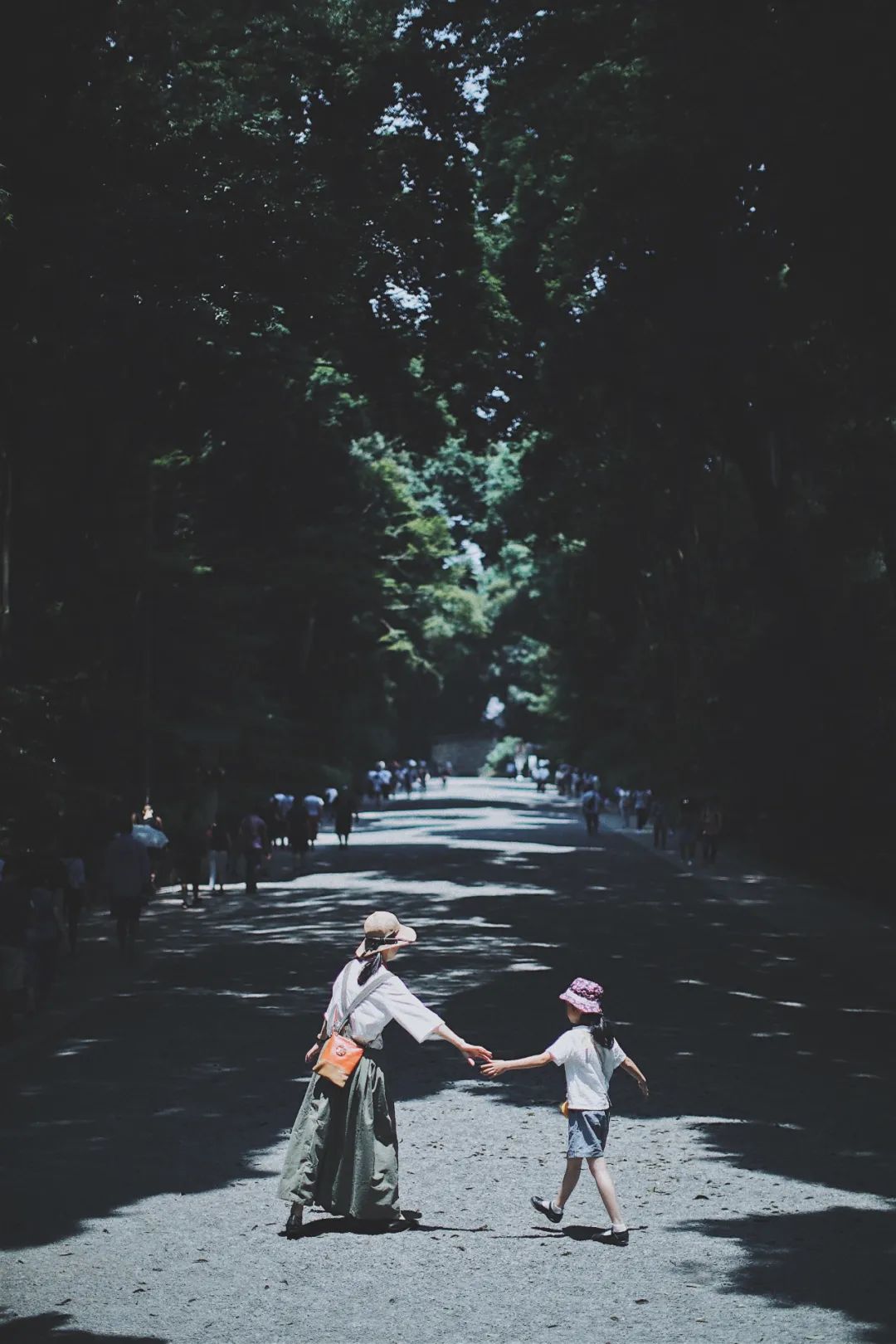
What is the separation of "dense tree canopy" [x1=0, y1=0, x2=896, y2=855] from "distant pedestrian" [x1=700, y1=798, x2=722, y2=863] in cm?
174

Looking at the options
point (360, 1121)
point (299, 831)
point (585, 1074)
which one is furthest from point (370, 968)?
point (299, 831)

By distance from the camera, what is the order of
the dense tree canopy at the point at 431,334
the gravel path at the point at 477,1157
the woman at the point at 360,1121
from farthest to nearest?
the dense tree canopy at the point at 431,334
the woman at the point at 360,1121
the gravel path at the point at 477,1157

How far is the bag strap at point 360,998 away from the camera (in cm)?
802

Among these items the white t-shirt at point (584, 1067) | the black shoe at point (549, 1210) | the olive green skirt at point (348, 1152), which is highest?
the white t-shirt at point (584, 1067)

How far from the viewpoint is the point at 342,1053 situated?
796 cm

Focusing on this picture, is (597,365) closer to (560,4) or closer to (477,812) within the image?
(560,4)

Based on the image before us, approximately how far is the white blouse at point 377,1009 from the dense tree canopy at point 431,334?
957 centimetres

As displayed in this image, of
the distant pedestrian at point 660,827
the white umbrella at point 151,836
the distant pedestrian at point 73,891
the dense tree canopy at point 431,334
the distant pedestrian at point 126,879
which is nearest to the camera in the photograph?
the dense tree canopy at point 431,334

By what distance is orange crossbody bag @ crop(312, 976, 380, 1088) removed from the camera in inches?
311

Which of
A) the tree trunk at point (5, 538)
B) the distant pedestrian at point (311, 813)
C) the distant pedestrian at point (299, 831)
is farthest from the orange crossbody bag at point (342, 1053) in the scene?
the distant pedestrian at point (311, 813)

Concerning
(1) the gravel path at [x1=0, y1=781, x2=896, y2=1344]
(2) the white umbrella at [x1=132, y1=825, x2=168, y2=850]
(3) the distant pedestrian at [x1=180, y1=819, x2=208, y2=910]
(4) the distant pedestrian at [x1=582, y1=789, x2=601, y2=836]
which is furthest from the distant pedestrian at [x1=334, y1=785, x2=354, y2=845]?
(1) the gravel path at [x1=0, y1=781, x2=896, y2=1344]

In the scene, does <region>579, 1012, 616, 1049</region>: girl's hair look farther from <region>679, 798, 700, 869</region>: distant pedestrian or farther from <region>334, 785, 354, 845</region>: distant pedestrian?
<region>334, 785, 354, 845</region>: distant pedestrian

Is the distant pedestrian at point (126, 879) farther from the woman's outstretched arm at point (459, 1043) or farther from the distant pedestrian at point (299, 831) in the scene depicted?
the distant pedestrian at point (299, 831)

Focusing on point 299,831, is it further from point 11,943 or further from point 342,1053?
point 342,1053
